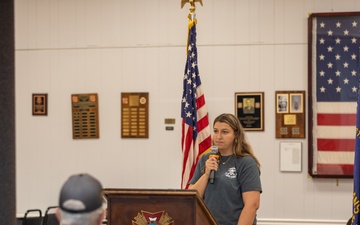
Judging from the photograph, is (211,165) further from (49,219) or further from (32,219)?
(32,219)

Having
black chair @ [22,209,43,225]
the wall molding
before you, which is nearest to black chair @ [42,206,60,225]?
black chair @ [22,209,43,225]

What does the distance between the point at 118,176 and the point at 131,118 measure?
24.9 inches

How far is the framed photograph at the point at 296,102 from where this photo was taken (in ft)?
16.8

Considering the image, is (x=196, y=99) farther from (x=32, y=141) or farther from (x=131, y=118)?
(x=32, y=141)

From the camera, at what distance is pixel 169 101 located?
5.27 meters

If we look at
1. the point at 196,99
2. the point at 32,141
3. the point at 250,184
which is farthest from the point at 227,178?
the point at 32,141

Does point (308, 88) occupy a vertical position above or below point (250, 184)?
above

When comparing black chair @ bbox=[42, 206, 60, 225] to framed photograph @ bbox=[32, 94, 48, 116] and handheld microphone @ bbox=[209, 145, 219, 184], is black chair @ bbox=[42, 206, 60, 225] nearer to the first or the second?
framed photograph @ bbox=[32, 94, 48, 116]

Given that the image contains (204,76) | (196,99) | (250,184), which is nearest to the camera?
(250,184)

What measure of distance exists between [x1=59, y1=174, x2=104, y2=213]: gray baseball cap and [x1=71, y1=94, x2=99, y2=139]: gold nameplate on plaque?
4.64 m

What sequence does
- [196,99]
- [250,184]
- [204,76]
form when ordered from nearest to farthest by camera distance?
1. [250,184]
2. [196,99]
3. [204,76]

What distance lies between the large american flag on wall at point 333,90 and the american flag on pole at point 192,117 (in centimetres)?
114

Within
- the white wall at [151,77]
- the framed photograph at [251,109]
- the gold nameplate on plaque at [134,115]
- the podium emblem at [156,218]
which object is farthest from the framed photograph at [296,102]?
the podium emblem at [156,218]

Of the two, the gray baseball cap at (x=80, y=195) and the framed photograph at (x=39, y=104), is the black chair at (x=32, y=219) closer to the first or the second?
the framed photograph at (x=39, y=104)
